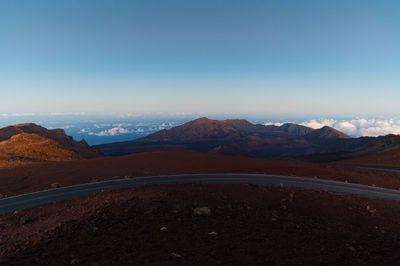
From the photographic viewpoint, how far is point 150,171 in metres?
28.3

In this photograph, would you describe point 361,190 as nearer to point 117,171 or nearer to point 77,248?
Answer: point 77,248

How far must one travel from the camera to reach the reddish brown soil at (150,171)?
2370 cm

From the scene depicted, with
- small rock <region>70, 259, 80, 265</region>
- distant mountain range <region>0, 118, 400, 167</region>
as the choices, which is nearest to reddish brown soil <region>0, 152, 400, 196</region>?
distant mountain range <region>0, 118, 400, 167</region>

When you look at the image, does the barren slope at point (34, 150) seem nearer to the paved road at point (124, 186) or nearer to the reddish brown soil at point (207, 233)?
the paved road at point (124, 186)

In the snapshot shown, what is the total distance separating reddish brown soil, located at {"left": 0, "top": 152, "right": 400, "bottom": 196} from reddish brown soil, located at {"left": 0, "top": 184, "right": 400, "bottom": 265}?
1159cm

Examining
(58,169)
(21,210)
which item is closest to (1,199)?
(21,210)

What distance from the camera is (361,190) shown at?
19.0m

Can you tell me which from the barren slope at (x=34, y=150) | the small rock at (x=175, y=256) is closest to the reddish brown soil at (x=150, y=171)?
the small rock at (x=175, y=256)

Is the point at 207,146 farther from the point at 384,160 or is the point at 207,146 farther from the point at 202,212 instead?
the point at 202,212

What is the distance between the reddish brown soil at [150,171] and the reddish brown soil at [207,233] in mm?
11589

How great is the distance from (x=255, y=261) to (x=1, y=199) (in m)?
20.5

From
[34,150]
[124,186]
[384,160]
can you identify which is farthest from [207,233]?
[34,150]

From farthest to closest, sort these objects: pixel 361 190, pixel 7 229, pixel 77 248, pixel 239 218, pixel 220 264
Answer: pixel 361 190, pixel 7 229, pixel 239 218, pixel 77 248, pixel 220 264

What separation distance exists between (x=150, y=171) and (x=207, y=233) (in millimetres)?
21280
